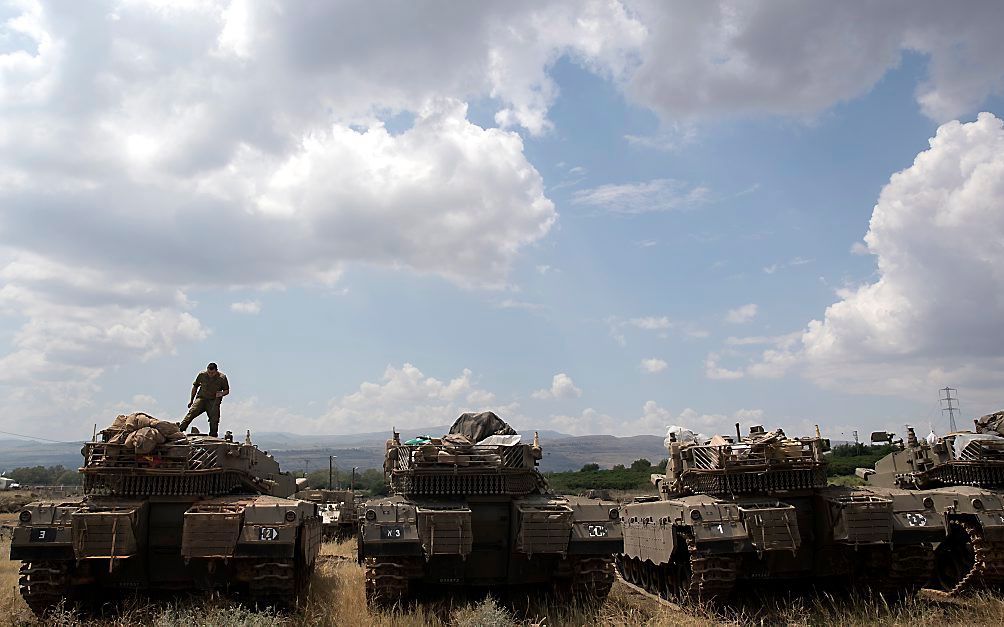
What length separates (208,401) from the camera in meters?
16.0

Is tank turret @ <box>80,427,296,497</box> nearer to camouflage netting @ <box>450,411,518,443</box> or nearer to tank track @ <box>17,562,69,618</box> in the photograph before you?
tank track @ <box>17,562,69,618</box>

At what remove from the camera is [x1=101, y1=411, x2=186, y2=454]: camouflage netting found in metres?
12.0

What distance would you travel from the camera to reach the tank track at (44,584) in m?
11.2

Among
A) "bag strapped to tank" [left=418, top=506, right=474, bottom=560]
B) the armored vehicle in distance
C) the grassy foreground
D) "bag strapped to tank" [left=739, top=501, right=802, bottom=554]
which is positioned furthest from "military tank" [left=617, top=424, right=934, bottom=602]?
the armored vehicle in distance

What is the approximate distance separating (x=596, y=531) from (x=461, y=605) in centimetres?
246

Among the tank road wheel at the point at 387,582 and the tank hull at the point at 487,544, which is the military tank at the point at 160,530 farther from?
the tank hull at the point at 487,544

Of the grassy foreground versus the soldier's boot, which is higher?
the soldier's boot

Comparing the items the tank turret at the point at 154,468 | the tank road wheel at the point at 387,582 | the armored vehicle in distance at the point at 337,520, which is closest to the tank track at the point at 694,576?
the tank road wheel at the point at 387,582

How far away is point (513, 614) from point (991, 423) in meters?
12.3

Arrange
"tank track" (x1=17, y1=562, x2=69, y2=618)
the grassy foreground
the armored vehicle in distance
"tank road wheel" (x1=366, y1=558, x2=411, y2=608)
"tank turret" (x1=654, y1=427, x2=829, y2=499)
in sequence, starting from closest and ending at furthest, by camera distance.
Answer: the grassy foreground
"tank track" (x1=17, y1=562, x2=69, y2=618)
"tank road wheel" (x1=366, y1=558, x2=411, y2=608)
"tank turret" (x1=654, y1=427, x2=829, y2=499)
the armored vehicle in distance

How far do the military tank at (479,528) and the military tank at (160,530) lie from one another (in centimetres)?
140

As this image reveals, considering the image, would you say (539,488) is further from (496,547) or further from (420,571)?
(420,571)

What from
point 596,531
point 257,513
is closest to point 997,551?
point 596,531

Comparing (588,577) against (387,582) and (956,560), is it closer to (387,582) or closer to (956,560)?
(387,582)
